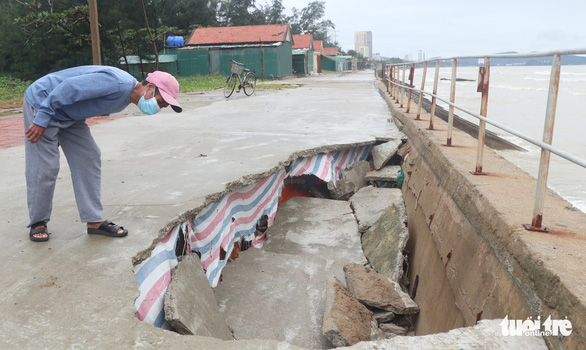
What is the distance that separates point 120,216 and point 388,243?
2.40 metres

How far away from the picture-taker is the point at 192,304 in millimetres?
2646

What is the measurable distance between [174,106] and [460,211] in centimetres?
214

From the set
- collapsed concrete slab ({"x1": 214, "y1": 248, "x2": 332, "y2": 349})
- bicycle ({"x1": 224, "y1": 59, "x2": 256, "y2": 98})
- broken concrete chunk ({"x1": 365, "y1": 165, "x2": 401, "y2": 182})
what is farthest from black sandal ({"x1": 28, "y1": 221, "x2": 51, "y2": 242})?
bicycle ({"x1": 224, "y1": 59, "x2": 256, "y2": 98})

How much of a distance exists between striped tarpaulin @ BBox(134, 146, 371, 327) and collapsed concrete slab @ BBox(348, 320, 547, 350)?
4.09ft

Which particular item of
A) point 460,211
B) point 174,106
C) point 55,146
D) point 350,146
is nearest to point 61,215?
point 55,146

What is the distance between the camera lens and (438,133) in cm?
562

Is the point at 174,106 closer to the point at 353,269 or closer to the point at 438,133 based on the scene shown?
the point at 353,269

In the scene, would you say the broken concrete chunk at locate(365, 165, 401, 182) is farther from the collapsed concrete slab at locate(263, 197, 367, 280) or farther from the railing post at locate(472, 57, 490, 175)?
the railing post at locate(472, 57, 490, 175)

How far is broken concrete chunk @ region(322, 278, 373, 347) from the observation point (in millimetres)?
2775

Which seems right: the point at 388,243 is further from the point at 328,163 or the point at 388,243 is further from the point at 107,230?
the point at 107,230

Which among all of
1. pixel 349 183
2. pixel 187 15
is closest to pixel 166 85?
pixel 349 183

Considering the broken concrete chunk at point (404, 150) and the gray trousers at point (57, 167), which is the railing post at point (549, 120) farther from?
the broken concrete chunk at point (404, 150)

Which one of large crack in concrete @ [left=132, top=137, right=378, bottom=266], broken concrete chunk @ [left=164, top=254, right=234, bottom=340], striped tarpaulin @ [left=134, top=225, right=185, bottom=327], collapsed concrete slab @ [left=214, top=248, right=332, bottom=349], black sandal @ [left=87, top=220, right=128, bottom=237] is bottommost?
collapsed concrete slab @ [left=214, top=248, right=332, bottom=349]

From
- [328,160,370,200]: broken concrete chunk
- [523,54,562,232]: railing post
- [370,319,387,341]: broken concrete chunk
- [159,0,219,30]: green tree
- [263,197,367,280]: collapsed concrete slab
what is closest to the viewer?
[523,54,562,232]: railing post
